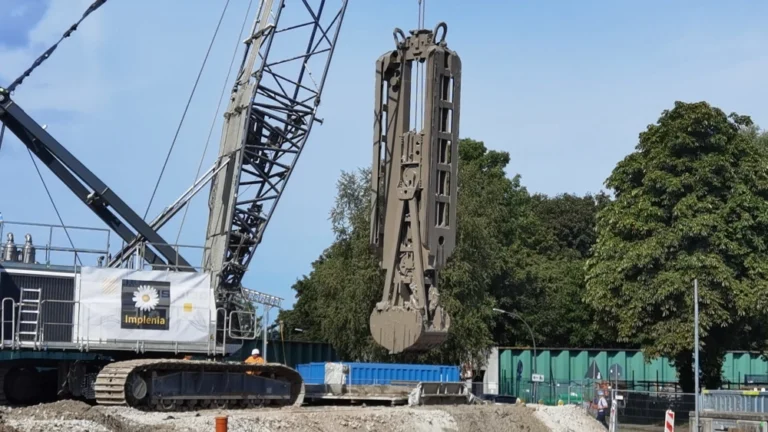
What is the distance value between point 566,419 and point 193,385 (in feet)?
23.3

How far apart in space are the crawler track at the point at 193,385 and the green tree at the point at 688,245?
24.9 meters

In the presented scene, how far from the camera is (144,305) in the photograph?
68.3 ft

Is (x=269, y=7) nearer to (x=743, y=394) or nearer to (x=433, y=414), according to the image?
(x=743, y=394)

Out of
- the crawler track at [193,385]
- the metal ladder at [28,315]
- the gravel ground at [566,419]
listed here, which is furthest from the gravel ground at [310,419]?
the metal ladder at [28,315]

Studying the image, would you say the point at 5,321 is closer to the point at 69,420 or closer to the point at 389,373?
the point at 69,420

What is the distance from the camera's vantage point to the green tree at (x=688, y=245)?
41625 millimetres

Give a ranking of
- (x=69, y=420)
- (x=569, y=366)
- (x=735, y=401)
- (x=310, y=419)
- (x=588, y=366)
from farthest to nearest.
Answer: (x=569, y=366), (x=588, y=366), (x=735, y=401), (x=310, y=419), (x=69, y=420)

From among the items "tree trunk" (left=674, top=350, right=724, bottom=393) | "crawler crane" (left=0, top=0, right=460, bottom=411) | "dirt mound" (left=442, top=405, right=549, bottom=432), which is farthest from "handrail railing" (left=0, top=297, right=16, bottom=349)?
"tree trunk" (left=674, top=350, right=724, bottom=393)

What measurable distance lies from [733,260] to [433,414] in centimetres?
2748

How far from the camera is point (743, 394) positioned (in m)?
30.8

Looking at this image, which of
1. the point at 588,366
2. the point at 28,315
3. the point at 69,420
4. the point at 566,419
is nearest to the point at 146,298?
the point at 28,315

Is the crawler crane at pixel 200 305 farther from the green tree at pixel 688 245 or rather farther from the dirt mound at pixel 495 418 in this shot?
the green tree at pixel 688 245

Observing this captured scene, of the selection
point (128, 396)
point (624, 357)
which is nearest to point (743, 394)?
point (128, 396)

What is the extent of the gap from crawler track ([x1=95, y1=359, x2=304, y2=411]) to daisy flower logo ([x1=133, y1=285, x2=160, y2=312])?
2.26 m
